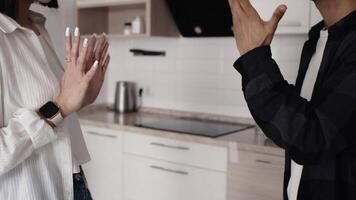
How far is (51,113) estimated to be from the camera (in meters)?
0.99

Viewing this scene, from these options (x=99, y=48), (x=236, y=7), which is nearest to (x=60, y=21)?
(x=99, y=48)

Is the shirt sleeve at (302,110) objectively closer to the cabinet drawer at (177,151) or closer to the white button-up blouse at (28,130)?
the white button-up blouse at (28,130)

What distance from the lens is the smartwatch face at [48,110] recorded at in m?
0.99

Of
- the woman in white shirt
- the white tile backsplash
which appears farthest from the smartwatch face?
the white tile backsplash

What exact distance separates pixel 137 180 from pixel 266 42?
1.69 meters

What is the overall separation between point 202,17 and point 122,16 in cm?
79

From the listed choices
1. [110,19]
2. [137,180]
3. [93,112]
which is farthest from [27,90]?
[110,19]

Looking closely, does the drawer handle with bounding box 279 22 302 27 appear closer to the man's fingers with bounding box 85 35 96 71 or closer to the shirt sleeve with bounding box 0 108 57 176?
the man's fingers with bounding box 85 35 96 71

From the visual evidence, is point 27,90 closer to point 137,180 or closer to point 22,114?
point 22,114

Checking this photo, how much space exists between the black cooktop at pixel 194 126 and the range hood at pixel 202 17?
1.95 feet

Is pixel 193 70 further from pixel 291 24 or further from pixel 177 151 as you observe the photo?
pixel 291 24

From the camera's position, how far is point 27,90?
1.00 meters

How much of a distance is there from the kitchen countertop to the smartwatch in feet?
3.82

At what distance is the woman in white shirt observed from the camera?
37.4 inches
